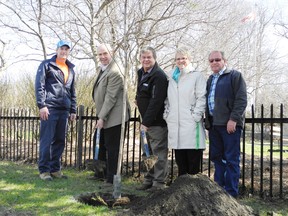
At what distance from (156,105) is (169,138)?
0.47m

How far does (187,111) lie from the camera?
164 inches

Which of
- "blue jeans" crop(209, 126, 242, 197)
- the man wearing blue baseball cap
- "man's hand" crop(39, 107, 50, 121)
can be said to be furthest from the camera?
the man wearing blue baseball cap

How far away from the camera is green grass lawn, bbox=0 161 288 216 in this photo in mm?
3652

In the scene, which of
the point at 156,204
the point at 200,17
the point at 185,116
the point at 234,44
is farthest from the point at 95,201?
the point at 234,44

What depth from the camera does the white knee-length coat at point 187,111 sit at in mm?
4121

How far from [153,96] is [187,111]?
0.53 meters

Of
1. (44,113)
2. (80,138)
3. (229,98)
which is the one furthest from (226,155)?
(80,138)

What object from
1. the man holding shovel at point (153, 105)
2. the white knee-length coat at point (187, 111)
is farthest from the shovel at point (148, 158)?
the white knee-length coat at point (187, 111)

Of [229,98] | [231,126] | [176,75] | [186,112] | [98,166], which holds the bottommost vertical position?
[98,166]

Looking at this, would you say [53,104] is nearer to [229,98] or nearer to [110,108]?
[110,108]

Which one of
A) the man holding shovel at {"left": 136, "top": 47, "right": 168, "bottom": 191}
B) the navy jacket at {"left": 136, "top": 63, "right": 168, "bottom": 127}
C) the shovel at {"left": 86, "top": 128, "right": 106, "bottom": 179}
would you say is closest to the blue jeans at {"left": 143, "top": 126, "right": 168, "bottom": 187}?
the man holding shovel at {"left": 136, "top": 47, "right": 168, "bottom": 191}

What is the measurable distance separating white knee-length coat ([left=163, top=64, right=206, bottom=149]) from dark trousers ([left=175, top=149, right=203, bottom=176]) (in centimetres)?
17

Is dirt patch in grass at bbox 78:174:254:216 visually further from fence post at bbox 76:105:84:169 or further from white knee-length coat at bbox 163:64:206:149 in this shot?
fence post at bbox 76:105:84:169

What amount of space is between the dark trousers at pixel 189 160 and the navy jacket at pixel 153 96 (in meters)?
0.49
